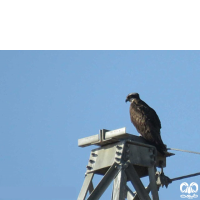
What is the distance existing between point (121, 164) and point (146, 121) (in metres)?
2.60

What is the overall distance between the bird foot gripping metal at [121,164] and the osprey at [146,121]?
0.36 m

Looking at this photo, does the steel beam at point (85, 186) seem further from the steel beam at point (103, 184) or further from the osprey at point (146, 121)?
the osprey at point (146, 121)

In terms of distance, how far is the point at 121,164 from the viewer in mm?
10773

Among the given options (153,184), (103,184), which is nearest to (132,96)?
(153,184)

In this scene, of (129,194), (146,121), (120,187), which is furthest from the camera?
(146,121)

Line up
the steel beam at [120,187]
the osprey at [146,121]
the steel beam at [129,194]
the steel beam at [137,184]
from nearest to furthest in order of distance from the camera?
1. the steel beam at [120,187]
2. the steel beam at [137,184]
3. the steel beam at [129,194]
4. the osprey at [146,121]

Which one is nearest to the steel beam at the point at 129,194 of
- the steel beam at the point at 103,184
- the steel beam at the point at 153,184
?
the steel beam at the point at 153,184

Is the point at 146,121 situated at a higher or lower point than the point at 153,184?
higher

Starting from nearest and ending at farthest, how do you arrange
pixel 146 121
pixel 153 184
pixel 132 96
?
1. pixel 153 184
2. pixel 146 121
3. pixel 132 96

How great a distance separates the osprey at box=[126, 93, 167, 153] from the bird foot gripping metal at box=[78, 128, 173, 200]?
0.36m

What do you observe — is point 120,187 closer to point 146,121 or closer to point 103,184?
point 103,184

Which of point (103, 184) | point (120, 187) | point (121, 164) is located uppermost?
point (121, 164)

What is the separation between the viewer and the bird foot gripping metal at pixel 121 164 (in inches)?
424
